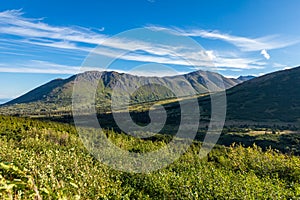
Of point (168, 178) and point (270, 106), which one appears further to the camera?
point (270, 106)

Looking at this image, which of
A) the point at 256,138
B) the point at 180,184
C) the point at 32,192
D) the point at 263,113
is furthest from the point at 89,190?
the point at 263,113

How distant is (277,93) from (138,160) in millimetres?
188297

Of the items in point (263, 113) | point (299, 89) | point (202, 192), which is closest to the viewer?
point (202, 192)

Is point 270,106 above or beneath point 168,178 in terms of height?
beneath

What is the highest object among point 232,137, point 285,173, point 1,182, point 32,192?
point 1,182

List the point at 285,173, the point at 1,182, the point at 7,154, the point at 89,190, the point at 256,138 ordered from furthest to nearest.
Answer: the point at 256,138, the point at 285,173, the point at 7,154, the point at 89,190, the point at 1,182

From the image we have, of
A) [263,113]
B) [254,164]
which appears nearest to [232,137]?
[263,113]

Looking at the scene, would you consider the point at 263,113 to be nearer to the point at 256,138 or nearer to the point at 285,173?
the point at 256,138

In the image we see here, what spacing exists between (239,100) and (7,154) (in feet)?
626

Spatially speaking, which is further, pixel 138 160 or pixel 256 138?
pixel 256 138

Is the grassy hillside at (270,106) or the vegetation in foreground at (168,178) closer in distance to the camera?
the vegetation in foreground at (168,178)

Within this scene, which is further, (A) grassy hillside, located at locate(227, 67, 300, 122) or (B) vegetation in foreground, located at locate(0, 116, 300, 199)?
(A) grassy hillside, located at locate(227, 67, 300, 122)

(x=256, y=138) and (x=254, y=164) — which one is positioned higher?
(x=254, y=164)

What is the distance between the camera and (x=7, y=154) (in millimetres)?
21797
